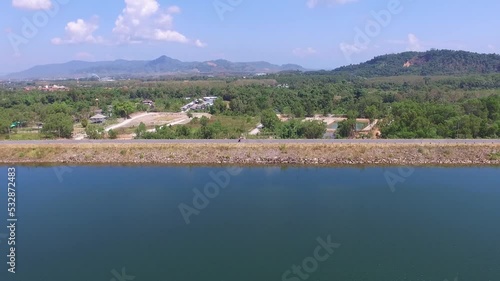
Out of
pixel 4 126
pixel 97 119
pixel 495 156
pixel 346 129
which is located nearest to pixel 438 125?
pixel 495 156

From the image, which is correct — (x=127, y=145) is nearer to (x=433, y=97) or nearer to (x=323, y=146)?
Answer: (x=323, y=146)

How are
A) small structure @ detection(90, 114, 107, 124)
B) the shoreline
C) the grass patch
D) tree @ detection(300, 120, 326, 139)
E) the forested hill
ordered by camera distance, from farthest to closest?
the forested hill, small structure @ detection(90, 114, 107, 124), tree @ detection(300, 120, 326, 139), the shoreline, the grass patch

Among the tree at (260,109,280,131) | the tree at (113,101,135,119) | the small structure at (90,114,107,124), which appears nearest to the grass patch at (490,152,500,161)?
the tree at (260,109,280,131)

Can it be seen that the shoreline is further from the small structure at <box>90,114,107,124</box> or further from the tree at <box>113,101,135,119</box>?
the tree at <box>113,101,135,119</box>

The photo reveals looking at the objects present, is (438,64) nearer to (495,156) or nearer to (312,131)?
(495,156)

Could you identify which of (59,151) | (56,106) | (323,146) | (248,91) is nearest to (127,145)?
(59,151)

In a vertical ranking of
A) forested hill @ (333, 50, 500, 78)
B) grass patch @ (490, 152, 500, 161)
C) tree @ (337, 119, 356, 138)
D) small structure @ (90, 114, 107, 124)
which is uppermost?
forested hill @ (333, 50, 500, 78)

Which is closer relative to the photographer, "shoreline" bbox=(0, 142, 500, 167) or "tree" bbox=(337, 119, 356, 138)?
"shoreline" bbox=(0, 142, 500, 167)
